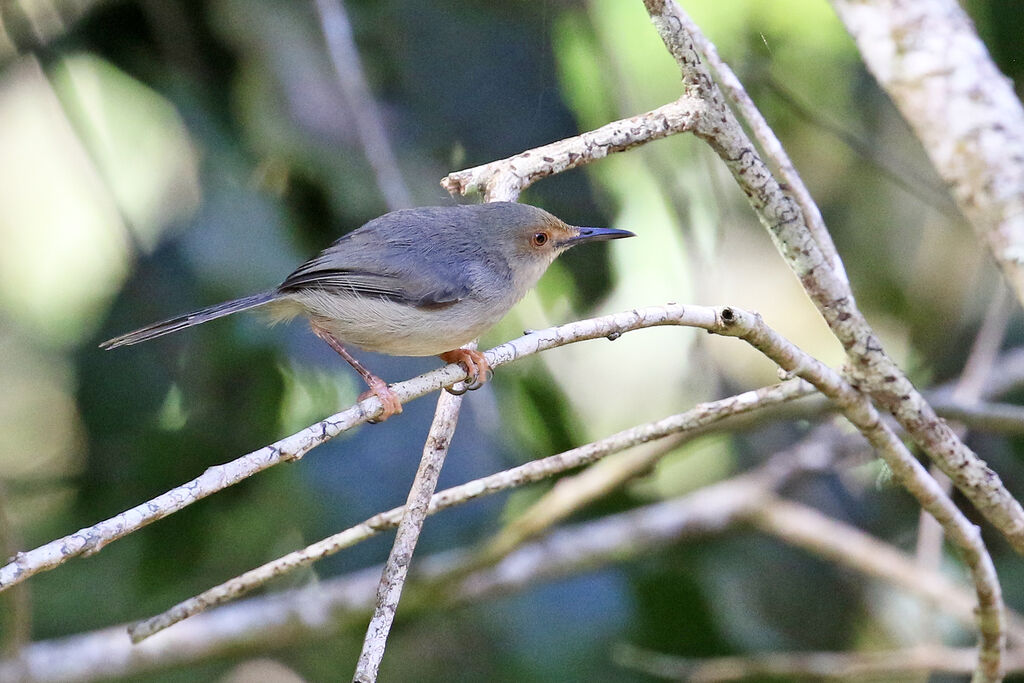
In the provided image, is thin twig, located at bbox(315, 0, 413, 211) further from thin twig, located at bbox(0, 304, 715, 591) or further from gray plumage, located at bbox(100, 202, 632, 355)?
thin twig, located at bbox(0, 304, 715, 591)

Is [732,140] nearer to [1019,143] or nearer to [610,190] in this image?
[1019,143]

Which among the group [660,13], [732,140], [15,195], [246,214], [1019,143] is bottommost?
[1019,143]

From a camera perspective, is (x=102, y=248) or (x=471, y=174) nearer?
(x=471, y=174)

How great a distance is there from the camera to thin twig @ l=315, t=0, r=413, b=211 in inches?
186

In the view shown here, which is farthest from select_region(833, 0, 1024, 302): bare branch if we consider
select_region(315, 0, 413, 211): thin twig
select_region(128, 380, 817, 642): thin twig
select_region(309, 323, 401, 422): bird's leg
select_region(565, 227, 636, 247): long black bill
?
select_region(315, 0, 413, 211): thin twig

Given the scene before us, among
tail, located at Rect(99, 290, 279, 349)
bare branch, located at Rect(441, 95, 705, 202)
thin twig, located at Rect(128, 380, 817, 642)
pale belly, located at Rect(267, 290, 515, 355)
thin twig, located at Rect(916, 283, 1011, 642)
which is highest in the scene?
tail, located at Rect(99, 290, 279, 349)

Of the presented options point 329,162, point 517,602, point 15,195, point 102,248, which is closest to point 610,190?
point 329,162

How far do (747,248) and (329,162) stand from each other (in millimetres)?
2872

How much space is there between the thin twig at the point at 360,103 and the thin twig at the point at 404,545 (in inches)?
85.1

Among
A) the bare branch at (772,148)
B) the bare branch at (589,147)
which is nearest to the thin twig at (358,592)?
the bare branch at (589,147)

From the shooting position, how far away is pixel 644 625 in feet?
17.3

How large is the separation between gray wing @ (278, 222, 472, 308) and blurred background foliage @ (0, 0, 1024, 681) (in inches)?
39.8

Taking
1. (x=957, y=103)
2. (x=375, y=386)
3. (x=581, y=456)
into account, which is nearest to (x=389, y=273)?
(x=375, y=386)

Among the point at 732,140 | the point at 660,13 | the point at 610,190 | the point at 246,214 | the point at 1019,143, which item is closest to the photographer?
the point at 660,13
